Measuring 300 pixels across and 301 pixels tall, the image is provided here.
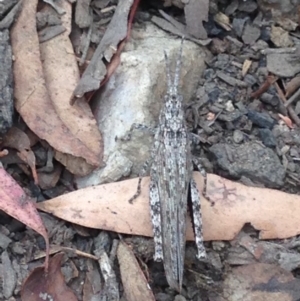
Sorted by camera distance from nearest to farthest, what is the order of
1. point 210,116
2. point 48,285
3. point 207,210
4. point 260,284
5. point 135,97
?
point 48,285
point 260,284
point 207,210
point 135,97
point 210,116

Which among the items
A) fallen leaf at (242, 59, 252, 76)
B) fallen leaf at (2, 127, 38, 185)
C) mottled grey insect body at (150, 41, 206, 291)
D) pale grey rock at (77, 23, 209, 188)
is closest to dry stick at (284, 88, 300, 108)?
fallen leaf at (242, 59, 252, 76)

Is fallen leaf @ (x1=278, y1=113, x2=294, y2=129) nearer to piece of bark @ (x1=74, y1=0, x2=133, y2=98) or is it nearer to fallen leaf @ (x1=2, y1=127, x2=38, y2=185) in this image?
piece of bark @ (x1=74, y1=0, x2=133, y2=98)

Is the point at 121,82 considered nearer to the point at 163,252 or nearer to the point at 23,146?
the point at 23,146

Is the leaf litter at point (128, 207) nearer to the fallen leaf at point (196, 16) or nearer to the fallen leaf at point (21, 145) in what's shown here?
the fallen leaf at point (21, 145)

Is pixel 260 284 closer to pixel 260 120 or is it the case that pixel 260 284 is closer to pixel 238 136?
pixel 238 136

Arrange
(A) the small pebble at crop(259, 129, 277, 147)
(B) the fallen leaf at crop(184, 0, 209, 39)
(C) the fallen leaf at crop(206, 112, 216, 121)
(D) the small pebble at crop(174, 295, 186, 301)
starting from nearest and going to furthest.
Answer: (D) the small pebble at crop(174, 295, 186, 301) < (A) the small pebble at crop(259, 129, 277, 147) < (C) the fallen leaf at crop(206, 112, 216, 121) < (B) the fallen leaf at crop(184, 0, 209, 39)

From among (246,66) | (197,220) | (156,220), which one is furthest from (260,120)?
(156,220)
